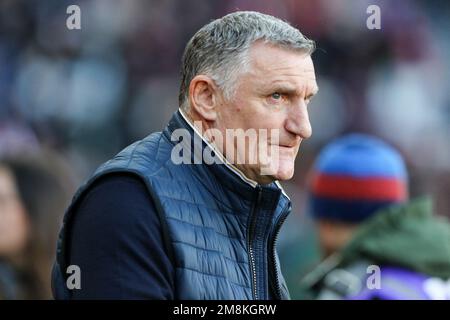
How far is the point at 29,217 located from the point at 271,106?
1.95 metres

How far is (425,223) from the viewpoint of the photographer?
2904 millimetres

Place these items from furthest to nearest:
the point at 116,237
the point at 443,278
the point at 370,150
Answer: the point at 370,150 → the point at 443,278 → the point at 116,237

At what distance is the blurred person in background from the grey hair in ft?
5.77

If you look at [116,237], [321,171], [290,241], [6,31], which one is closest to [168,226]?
[116,237]

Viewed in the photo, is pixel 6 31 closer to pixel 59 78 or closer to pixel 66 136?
pixel 59 78

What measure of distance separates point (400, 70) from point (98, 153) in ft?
9.98

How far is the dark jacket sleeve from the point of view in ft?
6.78

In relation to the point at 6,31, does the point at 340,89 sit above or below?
below

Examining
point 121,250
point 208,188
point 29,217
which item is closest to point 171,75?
point 29,217

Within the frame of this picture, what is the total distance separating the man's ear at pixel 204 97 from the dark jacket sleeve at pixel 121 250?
387 mm

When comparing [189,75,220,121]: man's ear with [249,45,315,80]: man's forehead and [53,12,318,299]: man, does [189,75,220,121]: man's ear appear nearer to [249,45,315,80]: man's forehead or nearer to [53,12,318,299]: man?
[53,12,318,299]: man

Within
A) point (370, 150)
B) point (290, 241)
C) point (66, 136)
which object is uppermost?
point (370, 150)

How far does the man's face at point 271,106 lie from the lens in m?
2.40

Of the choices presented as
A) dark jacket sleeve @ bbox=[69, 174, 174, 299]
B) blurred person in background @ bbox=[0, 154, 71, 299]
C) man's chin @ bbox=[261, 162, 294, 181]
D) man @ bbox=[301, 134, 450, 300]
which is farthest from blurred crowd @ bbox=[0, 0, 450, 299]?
dark jacket sleeve @ bbox=[69, 174, 174, 299]
